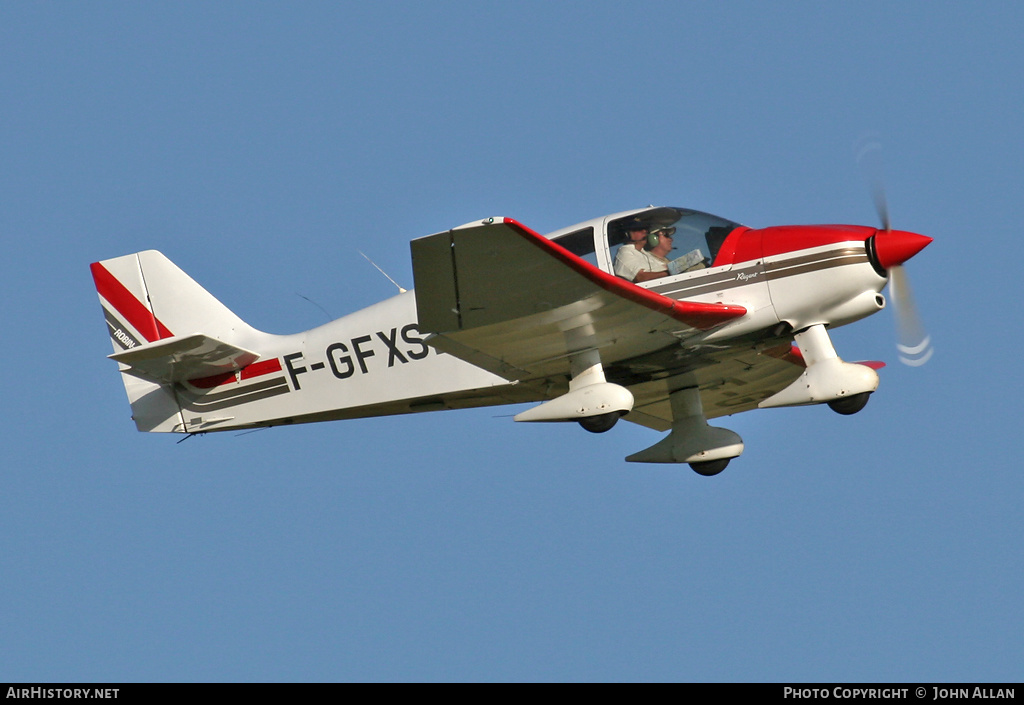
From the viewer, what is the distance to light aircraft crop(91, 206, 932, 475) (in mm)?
10914

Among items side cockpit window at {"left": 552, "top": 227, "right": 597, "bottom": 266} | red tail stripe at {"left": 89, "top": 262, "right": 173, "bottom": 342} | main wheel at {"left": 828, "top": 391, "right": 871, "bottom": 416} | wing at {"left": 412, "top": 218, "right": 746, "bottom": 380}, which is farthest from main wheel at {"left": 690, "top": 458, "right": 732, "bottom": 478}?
red tail stripe at {"left": 89, "top": 262, "right": 173, "bottom": 342}

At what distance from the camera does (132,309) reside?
1433 centimetres

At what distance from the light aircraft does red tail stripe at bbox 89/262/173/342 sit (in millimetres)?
16

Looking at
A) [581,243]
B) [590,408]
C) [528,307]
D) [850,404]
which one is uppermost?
[581,243]

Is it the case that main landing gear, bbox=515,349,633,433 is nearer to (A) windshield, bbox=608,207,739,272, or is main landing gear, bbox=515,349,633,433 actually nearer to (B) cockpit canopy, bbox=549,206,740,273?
(B) cockpit canopy, bbox=549,206,740,273

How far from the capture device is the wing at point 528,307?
33.3 ft

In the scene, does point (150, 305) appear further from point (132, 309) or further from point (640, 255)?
point (640, 255)

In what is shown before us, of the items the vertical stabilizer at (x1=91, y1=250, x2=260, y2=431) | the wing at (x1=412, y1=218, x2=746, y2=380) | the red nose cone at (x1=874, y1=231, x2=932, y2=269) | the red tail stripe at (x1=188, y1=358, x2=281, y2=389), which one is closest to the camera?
the wing at (x1=412, y1=218, x2=746, y2=380)

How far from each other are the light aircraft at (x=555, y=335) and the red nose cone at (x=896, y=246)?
13 mm

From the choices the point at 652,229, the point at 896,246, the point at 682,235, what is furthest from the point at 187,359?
the point at 896,246

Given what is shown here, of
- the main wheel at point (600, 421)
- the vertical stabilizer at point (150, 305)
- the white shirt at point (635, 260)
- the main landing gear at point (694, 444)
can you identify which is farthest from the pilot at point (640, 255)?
the vertical stabilizer at point (150, 305)

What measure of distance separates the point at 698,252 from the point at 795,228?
95 cm

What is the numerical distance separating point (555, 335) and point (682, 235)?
1541 mm

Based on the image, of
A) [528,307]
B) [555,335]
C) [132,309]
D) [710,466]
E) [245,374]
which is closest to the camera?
[528,307]
